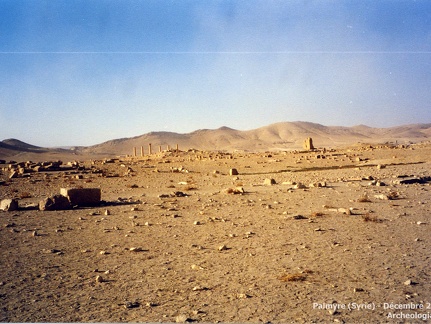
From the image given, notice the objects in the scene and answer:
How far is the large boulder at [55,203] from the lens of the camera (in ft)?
40.4

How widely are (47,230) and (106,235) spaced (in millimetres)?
1832

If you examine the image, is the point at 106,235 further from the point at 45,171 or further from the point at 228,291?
the point at 45,171

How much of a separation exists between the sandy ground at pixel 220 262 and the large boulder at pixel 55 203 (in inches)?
16.7

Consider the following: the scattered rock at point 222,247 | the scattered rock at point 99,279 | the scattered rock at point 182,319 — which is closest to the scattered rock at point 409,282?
the scattered rock at point 182,319

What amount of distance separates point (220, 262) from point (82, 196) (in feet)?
27.5

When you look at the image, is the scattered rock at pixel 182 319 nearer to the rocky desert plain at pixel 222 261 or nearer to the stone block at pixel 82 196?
the rocky desert plain at pixel 222 261

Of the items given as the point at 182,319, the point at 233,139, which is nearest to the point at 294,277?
the point at 182,319

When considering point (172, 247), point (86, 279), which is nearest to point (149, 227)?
point (172, 247)

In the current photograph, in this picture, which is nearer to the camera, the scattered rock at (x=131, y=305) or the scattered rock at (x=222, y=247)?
the scattered rock at (x=131, y=305)

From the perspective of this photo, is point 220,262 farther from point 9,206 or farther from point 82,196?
point 9,206

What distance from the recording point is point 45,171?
29.6 m

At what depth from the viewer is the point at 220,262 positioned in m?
6.55

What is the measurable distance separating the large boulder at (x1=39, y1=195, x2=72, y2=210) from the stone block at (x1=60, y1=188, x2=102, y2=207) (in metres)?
0.40

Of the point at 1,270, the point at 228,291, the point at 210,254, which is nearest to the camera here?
the point at 228,291
